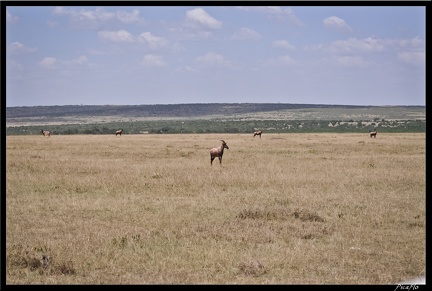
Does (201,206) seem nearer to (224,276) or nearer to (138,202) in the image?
(138,202)

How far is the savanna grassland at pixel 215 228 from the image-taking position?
7883mm

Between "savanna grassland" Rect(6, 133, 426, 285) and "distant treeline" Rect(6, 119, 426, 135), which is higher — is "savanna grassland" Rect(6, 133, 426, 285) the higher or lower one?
the higher one

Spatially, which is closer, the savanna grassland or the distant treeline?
the savanna grassland

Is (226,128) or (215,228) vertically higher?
(215,228)

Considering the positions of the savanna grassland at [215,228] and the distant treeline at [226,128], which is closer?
the savanna grassland at [215,228]

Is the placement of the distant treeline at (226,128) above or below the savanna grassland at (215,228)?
below

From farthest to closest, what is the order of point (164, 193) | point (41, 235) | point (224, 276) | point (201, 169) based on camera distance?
point (201, 169) → point (164, 193) → point (41, 235) → point (224, 276)

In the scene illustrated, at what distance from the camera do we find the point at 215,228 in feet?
34.1

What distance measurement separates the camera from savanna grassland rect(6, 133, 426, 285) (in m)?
7.88

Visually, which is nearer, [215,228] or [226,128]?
[215,228]
